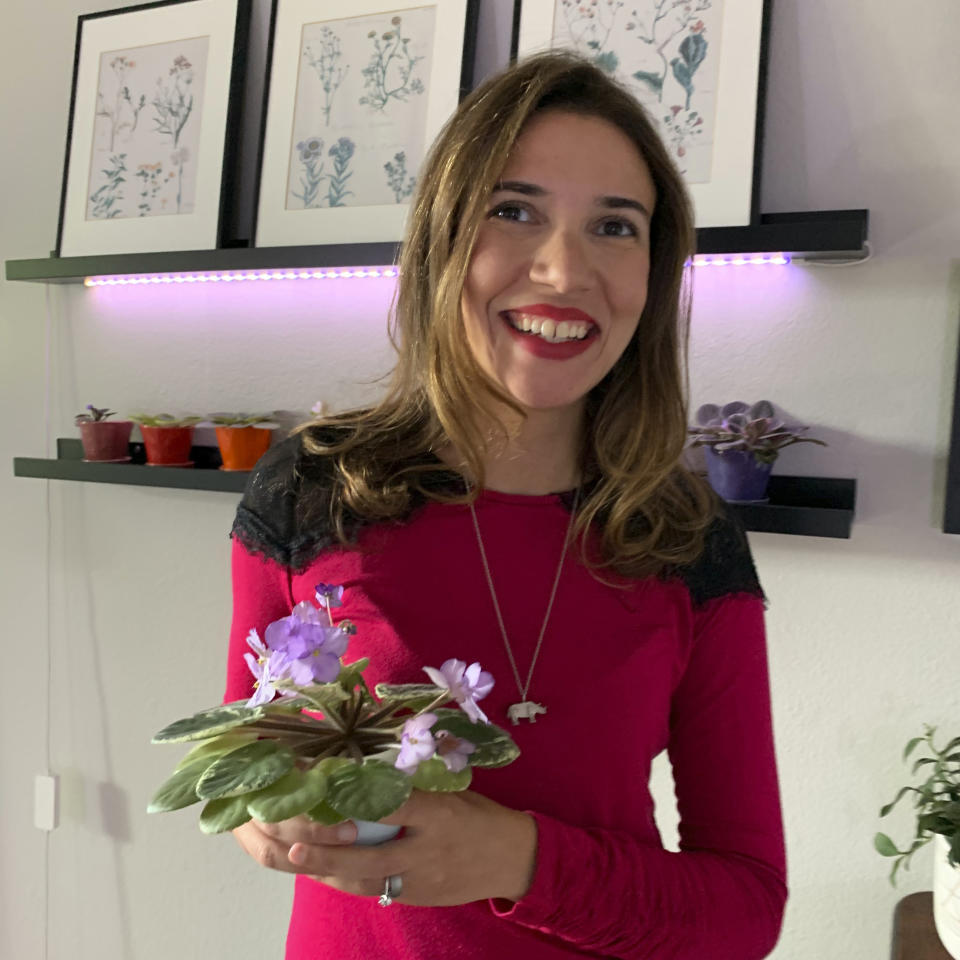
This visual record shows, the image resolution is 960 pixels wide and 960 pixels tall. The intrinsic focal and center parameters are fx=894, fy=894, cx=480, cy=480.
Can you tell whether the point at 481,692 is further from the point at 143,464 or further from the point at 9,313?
the point at 9,313

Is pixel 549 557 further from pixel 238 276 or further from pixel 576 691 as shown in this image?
pixel 238 276

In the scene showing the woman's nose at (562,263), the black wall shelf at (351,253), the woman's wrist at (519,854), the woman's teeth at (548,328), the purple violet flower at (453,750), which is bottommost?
the woman's wrist at (519,854)

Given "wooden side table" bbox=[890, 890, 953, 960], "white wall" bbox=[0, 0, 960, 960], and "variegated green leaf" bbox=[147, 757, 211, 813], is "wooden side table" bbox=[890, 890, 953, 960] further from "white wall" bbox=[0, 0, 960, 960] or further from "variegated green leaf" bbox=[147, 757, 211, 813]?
"variegated green leaf" bbox=[147, 757, 211, 813]

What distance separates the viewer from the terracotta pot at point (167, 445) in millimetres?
1749

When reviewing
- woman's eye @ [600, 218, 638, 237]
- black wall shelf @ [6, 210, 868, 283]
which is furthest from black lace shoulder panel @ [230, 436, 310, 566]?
black wall shelf @ [6, 210, 868, 283]

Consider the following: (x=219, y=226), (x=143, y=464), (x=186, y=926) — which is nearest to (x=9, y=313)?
(x=143, y=464)

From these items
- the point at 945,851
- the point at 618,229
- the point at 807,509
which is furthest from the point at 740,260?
the point at 945,851

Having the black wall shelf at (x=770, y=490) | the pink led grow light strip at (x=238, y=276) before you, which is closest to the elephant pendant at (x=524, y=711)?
the black wall shelf at (x=770, y=490)

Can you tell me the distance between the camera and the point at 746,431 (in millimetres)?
1338

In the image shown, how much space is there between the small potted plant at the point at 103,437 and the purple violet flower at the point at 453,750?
1.43 meters

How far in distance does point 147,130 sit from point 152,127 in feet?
0.05

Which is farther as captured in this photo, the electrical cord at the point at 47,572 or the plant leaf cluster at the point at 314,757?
the electrical cord at the point at 47,572

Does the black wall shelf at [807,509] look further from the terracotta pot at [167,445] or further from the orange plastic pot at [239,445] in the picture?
the terracotta pot at [167,445]

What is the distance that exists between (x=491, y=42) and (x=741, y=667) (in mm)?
1182
